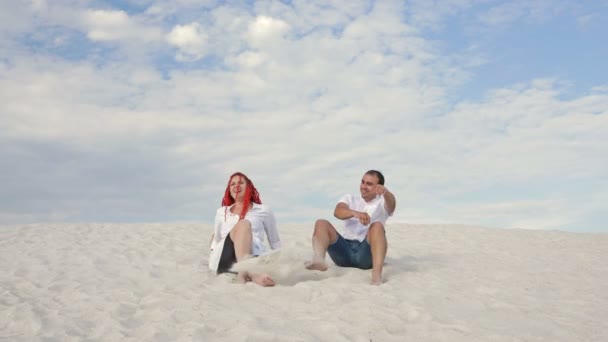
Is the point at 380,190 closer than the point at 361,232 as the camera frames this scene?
Yes

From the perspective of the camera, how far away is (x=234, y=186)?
18.9 ft

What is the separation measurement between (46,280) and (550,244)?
840 cm

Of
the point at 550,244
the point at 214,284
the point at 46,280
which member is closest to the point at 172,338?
the point at 214,284

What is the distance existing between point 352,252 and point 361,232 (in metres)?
0.24

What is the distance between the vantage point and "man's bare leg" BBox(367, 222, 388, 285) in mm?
5457

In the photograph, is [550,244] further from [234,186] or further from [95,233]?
[95,233]

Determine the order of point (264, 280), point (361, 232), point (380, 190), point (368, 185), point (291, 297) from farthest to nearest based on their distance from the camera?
1. point (361, 232)
2. point (368, 185)
3. point (380, 190)
4. point (264, 280)
5. point (291, 297)

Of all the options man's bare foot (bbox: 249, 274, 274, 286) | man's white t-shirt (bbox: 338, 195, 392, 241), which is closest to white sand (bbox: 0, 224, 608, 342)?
man's bare foot (bbox: 249, 274, 274, 286)

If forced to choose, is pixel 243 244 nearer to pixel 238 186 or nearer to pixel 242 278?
pixel 242 278

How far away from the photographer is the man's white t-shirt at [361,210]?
5.73m

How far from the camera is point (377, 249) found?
5.49 m

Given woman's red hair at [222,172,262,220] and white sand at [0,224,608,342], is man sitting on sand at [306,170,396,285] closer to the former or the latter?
white sand at [0,224,608,342]

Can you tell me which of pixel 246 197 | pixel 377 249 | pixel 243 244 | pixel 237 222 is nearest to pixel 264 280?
pixel 243 244

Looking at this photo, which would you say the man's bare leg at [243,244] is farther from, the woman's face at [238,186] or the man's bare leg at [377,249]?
the man's bare leg at [377,249]
